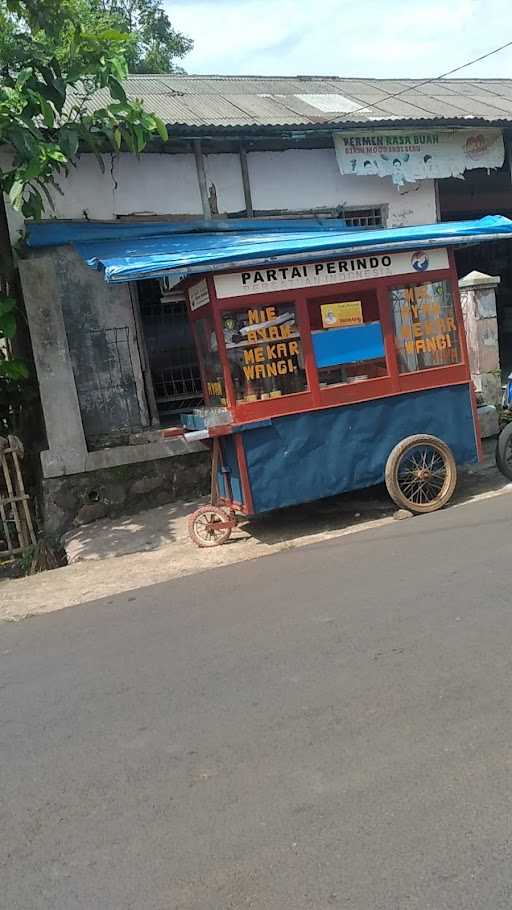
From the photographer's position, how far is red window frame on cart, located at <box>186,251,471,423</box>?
20.5 feet

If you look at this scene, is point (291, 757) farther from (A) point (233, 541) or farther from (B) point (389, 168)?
(B) point (389, 168)

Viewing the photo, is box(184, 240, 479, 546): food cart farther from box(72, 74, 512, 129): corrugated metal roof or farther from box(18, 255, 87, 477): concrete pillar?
box(72, 74, 512, 129): corrugated metal roof

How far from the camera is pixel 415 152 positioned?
9891 millimetres

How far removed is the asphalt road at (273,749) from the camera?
2314 mm

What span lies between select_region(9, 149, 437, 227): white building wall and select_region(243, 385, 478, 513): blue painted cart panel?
3.96 m

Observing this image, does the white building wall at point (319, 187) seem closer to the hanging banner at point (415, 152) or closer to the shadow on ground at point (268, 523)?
the hanging banner at point (415, 152)

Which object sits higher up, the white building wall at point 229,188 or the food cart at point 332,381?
the white building wall at point 229,188

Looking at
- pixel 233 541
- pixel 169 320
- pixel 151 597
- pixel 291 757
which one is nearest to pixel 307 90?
pixel 169 320

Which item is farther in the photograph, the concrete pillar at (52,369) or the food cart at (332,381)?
the concrete pillar at (52,369)

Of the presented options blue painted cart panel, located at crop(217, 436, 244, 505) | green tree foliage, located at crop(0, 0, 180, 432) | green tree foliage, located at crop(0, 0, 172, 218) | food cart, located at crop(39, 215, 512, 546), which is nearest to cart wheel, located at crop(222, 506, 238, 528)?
food cart, located at crop(39, 215, 512, 546)

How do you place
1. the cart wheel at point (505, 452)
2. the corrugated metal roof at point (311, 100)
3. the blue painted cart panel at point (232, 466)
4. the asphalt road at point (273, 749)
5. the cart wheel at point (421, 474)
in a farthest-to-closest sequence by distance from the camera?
the corrugated metal roof at point (311, 100)
the cart wheel at point (505, 452)
the cart wheel at point (421, 474)
the blue painted cart panel at point (232, 466)
the asphalt road at point (273, 749)

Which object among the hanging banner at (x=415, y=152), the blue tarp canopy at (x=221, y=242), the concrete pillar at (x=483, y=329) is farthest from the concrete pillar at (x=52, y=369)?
the concrete pillar at (x=483, y=329)

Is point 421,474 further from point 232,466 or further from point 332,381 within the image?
point 232,466

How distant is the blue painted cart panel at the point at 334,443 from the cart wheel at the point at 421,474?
5.6 inches
